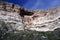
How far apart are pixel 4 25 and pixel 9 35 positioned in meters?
1.80

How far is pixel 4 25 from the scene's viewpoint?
2955 cm

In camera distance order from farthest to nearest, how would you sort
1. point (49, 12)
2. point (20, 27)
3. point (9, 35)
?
point (49, 12), point (20, 27), point (9, 35)

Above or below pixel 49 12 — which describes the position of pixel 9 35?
below

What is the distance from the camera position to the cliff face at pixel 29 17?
104ft

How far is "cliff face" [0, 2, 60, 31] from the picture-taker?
3161cm

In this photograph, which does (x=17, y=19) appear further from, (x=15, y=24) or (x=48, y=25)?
(x=48, y=25)

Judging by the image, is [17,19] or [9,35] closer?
[9,35]

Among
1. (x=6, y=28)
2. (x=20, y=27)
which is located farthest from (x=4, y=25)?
(x=20, y=27)

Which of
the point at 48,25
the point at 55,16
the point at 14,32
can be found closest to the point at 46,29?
the point at 48,25

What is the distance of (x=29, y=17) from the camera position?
35.9 metres

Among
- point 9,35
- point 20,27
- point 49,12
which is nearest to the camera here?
point 9,35

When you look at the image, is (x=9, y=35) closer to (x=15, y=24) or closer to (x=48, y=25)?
(x=15, y=24)

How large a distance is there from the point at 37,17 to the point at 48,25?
163 inches

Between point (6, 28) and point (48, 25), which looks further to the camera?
point (48, 25)
